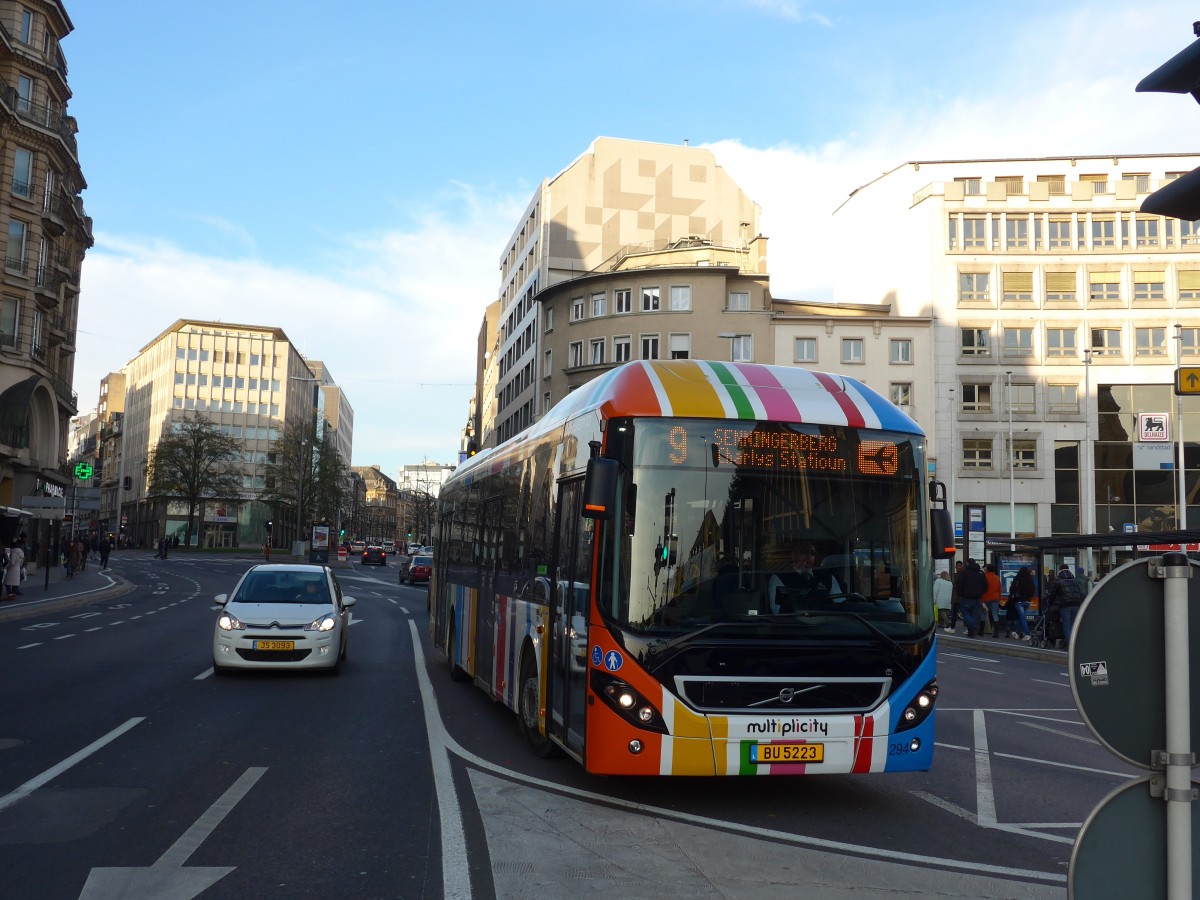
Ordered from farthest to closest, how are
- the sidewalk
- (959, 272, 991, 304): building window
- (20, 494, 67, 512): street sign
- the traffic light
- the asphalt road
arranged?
1. (959, 272, 991, 304): building window
2. (20, 494, 67, 512): street sign
3. the sidewalk
4. the asphalt road
5. the traffic light

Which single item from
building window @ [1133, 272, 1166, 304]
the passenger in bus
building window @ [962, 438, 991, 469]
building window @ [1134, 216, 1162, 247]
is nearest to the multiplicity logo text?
the passenger in bus

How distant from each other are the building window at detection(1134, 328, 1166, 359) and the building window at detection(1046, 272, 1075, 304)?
365 cm

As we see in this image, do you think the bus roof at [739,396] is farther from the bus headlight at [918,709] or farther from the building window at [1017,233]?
the building window at [1017,233]

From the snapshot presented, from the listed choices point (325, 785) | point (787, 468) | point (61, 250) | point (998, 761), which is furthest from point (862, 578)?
point (61, 250)

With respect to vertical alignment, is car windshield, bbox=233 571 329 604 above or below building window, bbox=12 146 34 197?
below

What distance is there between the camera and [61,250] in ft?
173

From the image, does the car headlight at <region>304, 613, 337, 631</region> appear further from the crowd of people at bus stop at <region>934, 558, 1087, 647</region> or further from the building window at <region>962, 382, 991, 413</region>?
the building window at <region>962, 382, 991, 413</region>

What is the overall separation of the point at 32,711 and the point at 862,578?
8510mm

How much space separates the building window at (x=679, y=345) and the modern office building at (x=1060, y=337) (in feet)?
38.7

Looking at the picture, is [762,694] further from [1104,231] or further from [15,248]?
[1104,231]

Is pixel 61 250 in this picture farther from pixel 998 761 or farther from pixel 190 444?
pixel 998 761

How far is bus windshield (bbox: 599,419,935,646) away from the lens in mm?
7281

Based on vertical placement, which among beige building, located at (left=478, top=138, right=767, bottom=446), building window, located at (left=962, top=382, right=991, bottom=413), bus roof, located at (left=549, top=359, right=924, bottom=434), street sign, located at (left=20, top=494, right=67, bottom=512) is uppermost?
beige building, located at (left=478, top=138, right=767, bottom=446)

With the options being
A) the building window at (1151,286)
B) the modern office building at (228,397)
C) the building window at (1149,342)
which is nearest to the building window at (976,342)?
the building window at (1149,342)
